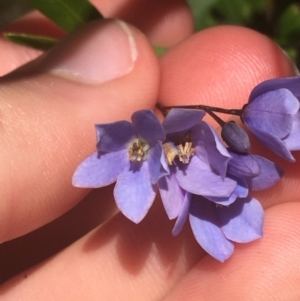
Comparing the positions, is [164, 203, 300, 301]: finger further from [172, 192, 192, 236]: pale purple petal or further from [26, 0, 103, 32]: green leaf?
[26, 0, 103, 32]: green leaf

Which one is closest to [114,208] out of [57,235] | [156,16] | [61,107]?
[57,235]

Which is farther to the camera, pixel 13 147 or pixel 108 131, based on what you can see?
pixel 13 147

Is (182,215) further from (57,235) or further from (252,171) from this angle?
(57,235)

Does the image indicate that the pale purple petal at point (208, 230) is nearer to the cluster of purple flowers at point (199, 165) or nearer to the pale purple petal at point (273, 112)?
the cluster of purple flowers at point (199, 165)

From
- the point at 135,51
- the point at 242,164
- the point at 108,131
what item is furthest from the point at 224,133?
the point at 135,51

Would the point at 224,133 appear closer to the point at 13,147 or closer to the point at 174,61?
the point at 13,147
